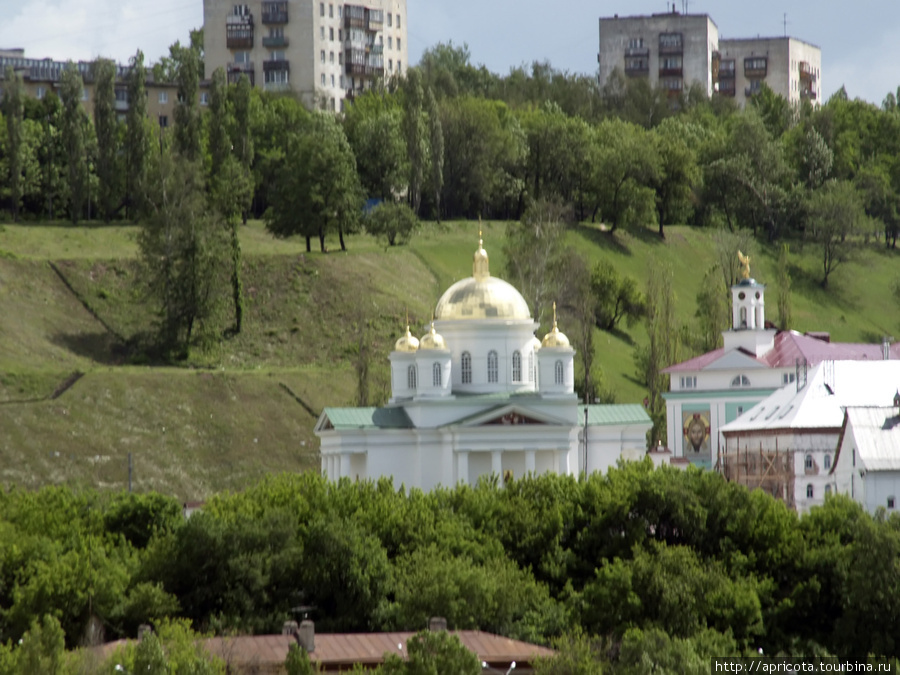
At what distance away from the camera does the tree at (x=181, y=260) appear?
88.0 metres

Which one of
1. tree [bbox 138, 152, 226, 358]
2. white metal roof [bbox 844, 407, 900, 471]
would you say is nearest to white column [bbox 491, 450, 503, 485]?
white metal roof [bbox 844, 407, 900, 471]

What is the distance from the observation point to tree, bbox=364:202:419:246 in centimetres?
10275

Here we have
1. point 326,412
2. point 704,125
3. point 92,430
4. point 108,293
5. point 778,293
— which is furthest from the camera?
point 704,125

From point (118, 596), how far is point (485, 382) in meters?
26.6

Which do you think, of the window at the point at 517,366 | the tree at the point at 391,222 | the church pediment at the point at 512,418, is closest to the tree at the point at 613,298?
the tree at the point at 391,222

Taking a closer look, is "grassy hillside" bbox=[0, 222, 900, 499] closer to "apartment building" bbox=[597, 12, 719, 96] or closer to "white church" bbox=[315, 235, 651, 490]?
"white church" bbox=[315, 235, 651, 490]

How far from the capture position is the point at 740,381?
85.6 meters

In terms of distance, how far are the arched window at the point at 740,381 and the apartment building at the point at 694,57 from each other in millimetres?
59059

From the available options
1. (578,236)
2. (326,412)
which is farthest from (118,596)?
(578,236)

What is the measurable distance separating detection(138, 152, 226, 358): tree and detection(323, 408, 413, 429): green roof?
60.3 feet

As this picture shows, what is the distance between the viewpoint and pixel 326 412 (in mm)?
70250

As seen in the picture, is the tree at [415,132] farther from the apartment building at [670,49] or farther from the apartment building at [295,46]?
the apartment building at [670,49]

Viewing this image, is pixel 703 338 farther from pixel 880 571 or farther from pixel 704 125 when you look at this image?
pixel 880 571

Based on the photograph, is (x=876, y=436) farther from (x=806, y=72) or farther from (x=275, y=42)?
(x=806, y=72)
